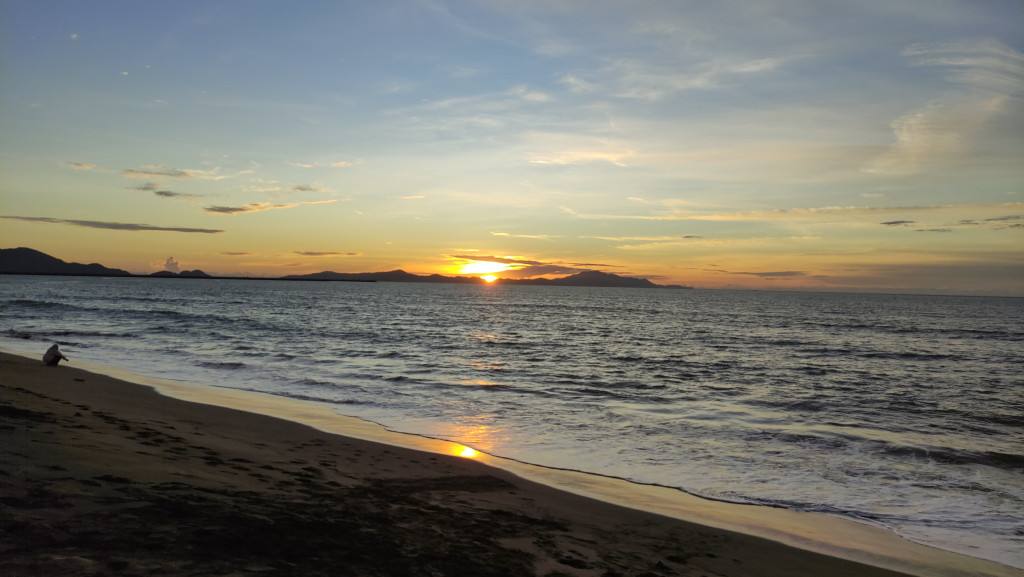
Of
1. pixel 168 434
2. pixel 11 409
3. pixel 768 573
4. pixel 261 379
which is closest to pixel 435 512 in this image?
pixel 768 573

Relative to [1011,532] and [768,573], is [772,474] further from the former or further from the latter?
[768,573]

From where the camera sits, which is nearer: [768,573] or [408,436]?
[768,573]

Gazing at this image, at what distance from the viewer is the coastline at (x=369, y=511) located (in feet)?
17.5

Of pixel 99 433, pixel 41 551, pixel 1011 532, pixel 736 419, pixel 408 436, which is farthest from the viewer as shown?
pixel 736 419

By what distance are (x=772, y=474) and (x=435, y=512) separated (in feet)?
22.9

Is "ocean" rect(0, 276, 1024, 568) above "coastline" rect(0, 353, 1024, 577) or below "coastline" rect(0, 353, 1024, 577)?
below

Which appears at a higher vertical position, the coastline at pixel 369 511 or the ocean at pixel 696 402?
the coastline at pixel 369 511

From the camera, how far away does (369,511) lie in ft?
23.4

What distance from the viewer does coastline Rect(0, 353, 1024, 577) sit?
5348mm

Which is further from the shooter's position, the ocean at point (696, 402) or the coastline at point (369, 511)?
the ocean at point (696, 402)

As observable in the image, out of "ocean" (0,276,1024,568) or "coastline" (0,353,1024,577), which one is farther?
"ocean" (0,276,1024,568)

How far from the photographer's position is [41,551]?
4.57 meters

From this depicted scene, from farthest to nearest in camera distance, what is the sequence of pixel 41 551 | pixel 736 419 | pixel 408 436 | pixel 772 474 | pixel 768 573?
pixel 736 419, pixel 408 436, pixel 772 474, pixel 768 573, pixel 41 551

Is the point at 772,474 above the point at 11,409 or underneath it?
underneath
